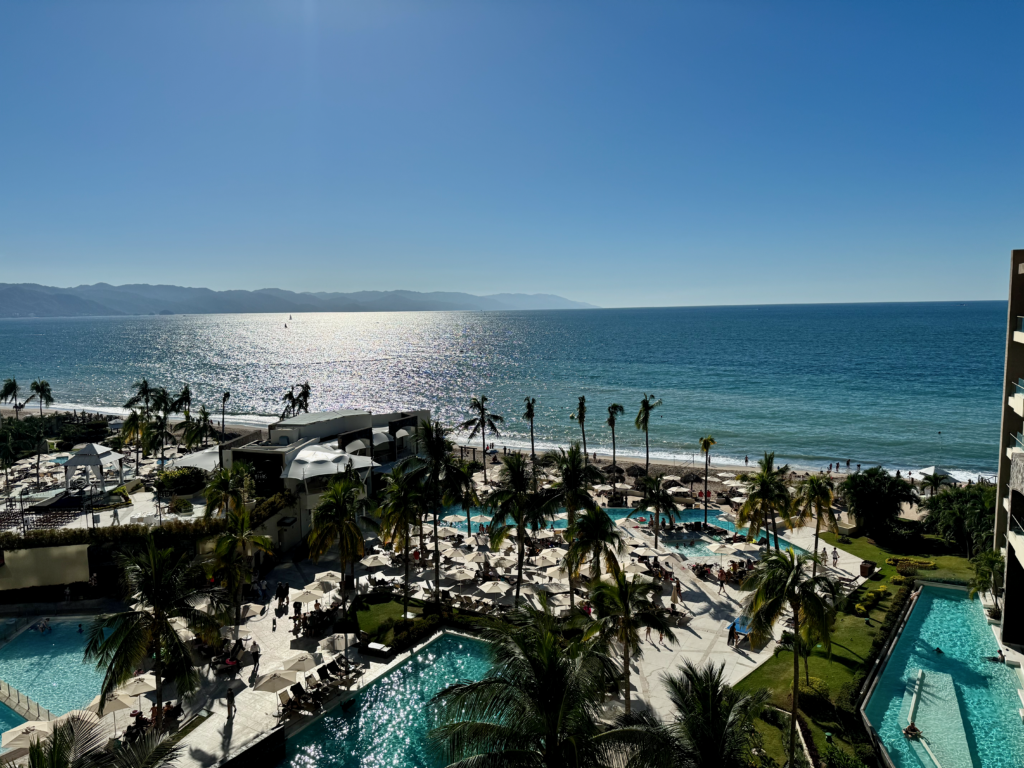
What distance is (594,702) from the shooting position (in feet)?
39.9

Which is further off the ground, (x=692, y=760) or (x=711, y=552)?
(x=692, y=760)

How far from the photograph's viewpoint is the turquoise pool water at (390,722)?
757 inches

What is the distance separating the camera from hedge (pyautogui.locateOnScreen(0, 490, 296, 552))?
30141 millimetres

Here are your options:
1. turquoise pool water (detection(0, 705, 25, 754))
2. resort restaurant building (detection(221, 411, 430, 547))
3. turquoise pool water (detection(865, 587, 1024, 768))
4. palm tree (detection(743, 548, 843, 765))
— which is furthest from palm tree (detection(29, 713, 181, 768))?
resort restaurant building (detection(221, 411, 430, 547))

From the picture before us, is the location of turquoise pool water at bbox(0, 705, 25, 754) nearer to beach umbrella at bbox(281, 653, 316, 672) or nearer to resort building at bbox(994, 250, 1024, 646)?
beach umbrella at bbox(281, 653, 316, 672)

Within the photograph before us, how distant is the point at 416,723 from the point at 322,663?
524 cm

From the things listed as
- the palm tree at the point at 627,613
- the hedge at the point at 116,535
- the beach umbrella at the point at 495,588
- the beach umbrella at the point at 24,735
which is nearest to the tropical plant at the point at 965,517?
the palm tree at the point at 627,613

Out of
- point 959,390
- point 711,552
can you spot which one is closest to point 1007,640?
point 711,552

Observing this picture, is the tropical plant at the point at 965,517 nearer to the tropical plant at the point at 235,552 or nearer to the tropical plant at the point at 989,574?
the tropical plant at the point at 989,574

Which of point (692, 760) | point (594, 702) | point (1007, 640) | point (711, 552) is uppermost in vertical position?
point (594, 702)

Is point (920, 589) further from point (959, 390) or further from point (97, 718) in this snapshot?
point (959, 390)

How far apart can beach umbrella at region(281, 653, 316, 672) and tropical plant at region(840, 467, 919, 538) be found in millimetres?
35454

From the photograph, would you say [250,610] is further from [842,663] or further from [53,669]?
[842,663]

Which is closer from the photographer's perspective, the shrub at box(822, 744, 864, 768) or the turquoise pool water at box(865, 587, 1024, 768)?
the shrub at box(822, 744, 864, 768)
